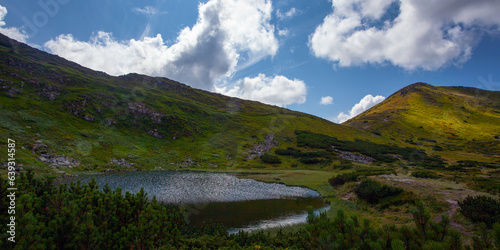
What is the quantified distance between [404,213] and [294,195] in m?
19.9

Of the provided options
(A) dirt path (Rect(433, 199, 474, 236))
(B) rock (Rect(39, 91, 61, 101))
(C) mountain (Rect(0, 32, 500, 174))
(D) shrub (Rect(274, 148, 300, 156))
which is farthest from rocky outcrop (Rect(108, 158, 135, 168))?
(A) dirt path (Rect(433, 199, 474, 236))

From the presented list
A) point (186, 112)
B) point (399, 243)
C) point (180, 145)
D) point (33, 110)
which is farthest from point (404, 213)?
point (186, 112)

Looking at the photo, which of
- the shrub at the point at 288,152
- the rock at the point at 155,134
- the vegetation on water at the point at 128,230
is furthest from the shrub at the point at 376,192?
the rock at the point at 155,134

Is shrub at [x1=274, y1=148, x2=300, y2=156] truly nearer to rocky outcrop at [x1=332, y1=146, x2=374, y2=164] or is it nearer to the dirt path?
rocky outcrop at [x1=332, y1=146, x2=374, y2=164]

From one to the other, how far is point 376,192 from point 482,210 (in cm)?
1297

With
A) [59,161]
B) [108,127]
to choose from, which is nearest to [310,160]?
[59,161]

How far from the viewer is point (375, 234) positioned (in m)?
8.93

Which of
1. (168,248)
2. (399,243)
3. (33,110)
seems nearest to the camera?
(399,243)

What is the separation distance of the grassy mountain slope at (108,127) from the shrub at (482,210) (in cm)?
7101

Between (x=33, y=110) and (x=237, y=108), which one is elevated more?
(x=237, y=108)

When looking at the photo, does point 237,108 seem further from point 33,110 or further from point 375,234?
point 375,234

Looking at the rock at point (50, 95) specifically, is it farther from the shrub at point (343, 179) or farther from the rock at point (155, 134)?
the shrub at point (343, 179)

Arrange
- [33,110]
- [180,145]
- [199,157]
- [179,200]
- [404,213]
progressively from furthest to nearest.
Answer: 1. [180,145]
2. [199,157]
3. [33,110]
4. [179,200]
5. [404,213]

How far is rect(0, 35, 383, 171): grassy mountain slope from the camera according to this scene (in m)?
61.2
